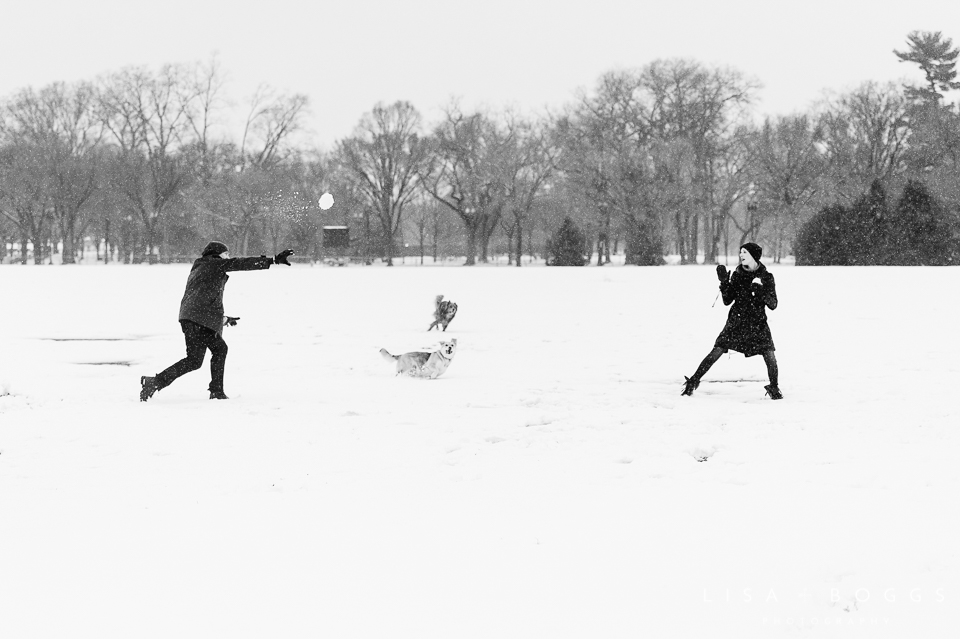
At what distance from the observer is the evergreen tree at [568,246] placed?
192ft

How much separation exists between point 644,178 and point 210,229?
29.3 metres

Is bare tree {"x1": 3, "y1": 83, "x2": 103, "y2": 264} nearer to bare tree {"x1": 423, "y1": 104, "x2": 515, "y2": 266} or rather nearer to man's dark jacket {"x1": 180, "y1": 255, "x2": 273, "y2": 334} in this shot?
bare tree {"x1": 423, "y1": 104, "x2": 515, "y2": 266}

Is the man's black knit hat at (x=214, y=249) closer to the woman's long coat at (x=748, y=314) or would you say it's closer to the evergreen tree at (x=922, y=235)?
the woman's long coat at (x=748, y=314)

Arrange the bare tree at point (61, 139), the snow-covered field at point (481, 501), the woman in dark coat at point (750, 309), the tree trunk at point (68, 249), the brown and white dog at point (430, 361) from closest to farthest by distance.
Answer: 1. the snow-covered field at point (481, 501)
2. the woman in dark coat at point (750, 309)
3. the brown and white dog at point (430, 361)
4. the bare tree at point (61, 139)
5. the tree trunk at point (68, 249)

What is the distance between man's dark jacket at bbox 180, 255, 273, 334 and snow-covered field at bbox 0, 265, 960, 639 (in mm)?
822

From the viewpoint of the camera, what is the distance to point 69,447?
659 cm

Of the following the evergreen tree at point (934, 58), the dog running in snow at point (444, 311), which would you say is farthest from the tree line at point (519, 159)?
the dog running in snow at point (444, 311)

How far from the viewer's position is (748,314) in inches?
353

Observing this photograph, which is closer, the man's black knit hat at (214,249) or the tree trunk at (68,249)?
the man's black knit hat at (214,249)

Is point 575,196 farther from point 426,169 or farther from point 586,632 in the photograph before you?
point 586,632

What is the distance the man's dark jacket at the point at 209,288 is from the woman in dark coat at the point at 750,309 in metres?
4.52

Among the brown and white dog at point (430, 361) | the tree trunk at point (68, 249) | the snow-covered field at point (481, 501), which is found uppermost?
the tree trunk at point (68, 249)

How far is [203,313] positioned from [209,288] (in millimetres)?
256

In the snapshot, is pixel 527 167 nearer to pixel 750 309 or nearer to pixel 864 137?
pixel 864 137
